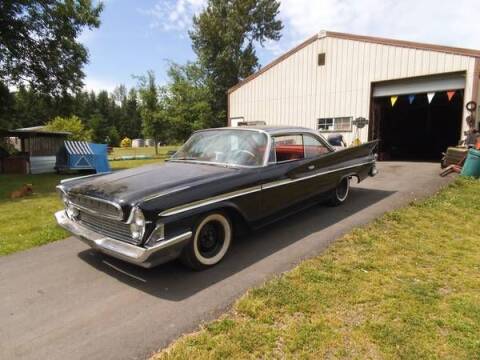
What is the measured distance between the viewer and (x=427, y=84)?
12.3m

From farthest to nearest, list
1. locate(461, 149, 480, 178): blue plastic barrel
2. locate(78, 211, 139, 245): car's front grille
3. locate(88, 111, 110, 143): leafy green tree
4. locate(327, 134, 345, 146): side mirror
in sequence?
locate(88, 111, 110, 143): leafy green tree, locate(327, 134, 345, 146): side mirror, locate(461, 149, 480, 178): blue plastic barrel, locate(78, 211, 139, 245): car's front grille

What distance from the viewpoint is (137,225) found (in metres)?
2.97

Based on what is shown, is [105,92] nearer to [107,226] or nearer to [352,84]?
[352,84]

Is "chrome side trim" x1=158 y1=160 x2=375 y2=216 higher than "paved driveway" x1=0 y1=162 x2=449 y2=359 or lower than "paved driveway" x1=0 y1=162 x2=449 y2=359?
higher

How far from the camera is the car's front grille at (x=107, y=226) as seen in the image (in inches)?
122

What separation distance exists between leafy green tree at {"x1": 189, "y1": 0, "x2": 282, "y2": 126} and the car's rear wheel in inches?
1166

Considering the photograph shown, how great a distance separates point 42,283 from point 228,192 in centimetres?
222

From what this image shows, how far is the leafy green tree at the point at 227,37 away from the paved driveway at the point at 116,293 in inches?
1234

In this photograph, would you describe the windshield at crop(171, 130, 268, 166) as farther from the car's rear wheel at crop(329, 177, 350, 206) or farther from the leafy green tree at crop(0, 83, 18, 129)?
the leafy green tree at crop(0, 83, 18, 129)

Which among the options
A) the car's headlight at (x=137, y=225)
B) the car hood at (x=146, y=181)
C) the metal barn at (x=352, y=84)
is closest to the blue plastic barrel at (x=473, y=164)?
the metal barn at (x=352, y=84)

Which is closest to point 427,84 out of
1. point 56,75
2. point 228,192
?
point 228,192

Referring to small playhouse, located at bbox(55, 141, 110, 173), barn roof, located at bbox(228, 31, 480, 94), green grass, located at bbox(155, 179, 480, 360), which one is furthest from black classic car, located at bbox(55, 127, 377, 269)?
small playhouse, located at bbox(55, 141, 110, 173)

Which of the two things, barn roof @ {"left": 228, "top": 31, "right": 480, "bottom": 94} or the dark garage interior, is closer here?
barn roof @ {"left": 228, "top": 31, "right": 480, "bottom": 94}

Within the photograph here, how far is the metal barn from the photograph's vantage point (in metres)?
11.7
